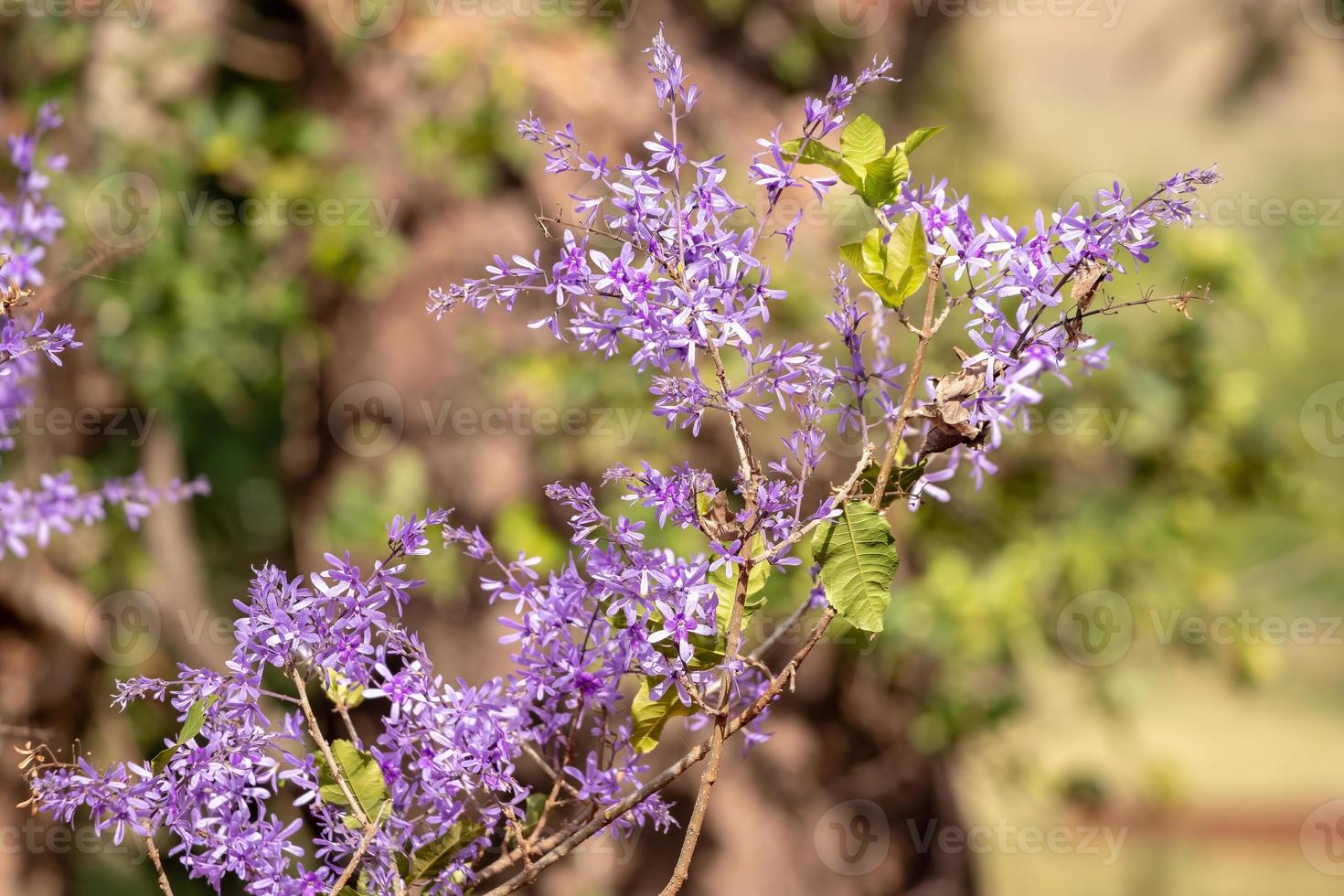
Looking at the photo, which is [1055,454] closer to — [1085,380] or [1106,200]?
[1085,380]

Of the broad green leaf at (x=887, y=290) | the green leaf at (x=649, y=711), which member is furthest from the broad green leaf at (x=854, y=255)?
the green leaf at (x=649, y=711)

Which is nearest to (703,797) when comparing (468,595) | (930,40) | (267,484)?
(468,595)

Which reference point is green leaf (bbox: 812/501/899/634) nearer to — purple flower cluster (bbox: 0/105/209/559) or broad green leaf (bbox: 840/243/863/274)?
broad green leaf (bbox: 840/243/863/274)

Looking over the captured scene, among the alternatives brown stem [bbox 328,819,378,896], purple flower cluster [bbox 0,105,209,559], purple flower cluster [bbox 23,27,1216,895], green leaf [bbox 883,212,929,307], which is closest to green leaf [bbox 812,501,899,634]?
purple flower cluster [bbox 23,27,1216,895]

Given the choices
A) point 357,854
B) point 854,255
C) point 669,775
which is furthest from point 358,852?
point 854,255

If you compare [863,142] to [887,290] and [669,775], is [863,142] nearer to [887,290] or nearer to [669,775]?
[887,290]
